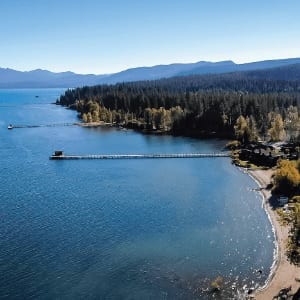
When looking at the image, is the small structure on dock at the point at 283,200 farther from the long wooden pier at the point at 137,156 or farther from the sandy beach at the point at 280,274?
the long wooden pier at the point at 137,156

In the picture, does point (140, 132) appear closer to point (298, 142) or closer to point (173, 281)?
point (298, 142)

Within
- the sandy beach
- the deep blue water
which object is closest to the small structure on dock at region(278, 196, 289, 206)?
the deep blue water

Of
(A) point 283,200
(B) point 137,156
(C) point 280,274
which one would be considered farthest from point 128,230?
(B) point 137,156

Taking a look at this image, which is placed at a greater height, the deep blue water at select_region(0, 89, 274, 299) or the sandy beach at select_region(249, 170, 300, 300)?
the deep blue water at select_region(0, 89, 274, 299)

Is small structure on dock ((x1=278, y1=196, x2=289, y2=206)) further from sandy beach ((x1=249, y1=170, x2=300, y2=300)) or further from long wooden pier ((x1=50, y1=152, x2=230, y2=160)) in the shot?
long wooden pier ((x1=50, y1=152, x2=230, y2=160))

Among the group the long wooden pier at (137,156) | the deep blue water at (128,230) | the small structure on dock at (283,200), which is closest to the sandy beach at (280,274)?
the deep blue water at (128,230)

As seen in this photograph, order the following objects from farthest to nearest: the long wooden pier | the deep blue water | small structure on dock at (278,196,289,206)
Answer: the long wooden pier < small structure on dock at (278,196,289,206) < the deep blue water

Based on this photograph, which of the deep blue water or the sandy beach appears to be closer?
the sandy beach

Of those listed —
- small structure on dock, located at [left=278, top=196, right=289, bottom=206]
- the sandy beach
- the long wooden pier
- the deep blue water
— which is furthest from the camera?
the long wooden pier

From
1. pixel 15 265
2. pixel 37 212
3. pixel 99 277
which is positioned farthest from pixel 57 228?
pixel 99 277
